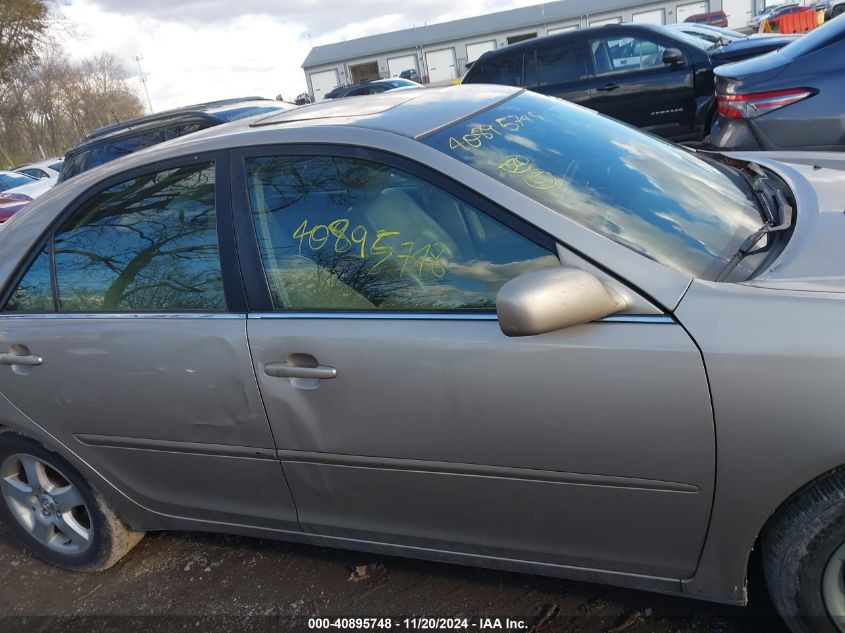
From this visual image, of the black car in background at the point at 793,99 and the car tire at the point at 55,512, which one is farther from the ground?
the black car in background at the point at 793,99

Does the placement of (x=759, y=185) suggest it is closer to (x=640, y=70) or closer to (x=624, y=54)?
(x=640, y=70)

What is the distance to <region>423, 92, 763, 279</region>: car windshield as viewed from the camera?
6.13ft

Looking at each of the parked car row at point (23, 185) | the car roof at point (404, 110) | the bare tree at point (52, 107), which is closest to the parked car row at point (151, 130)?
the parked car row at point (23, 185)

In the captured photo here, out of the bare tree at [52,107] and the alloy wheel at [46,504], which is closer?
the alloy wheel at [46,504]

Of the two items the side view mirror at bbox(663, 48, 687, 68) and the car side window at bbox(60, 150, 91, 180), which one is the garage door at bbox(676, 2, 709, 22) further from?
the car side window at bbox(60, 150, 91, 180)

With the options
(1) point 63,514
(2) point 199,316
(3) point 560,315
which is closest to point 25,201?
(1) point 63,514

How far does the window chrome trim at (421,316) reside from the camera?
1.69 m

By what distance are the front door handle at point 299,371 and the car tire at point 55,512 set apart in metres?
1.12

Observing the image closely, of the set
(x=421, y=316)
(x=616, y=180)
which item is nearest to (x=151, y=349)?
(x=421, y=316)

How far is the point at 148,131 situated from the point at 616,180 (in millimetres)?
6118

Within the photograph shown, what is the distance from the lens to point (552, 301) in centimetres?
164

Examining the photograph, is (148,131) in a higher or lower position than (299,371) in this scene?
higher

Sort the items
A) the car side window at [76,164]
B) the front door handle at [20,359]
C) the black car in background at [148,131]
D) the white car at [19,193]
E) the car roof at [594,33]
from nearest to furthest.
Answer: the front door handle at [20,359] < the black car in background at [148,131] < the car side window at [76,164] < the car roof at [594,33] < the white car at [19,193]

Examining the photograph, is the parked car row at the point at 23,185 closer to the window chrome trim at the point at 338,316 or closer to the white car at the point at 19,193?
the white car at the point at 19,193
